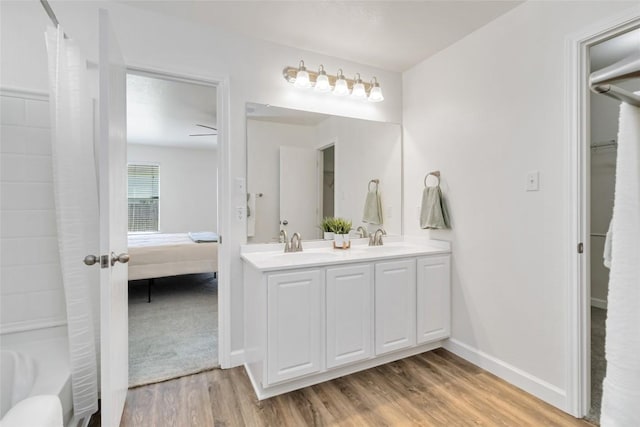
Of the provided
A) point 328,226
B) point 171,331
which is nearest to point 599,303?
Result: point 328,226

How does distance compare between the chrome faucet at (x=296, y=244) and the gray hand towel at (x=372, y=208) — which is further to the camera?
the gray hand towel at (x=372, y=208)

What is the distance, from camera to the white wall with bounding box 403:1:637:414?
178 cm

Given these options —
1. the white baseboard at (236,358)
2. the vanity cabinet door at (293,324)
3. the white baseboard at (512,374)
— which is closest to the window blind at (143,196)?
the white baseboard at (236,358)

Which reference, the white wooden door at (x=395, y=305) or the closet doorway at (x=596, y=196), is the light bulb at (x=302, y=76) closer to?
the white wooden door at (x=395, y=305)

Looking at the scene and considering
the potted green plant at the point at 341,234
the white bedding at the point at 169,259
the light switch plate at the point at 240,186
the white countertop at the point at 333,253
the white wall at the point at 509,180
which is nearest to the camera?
the white wall at the point at 509,180

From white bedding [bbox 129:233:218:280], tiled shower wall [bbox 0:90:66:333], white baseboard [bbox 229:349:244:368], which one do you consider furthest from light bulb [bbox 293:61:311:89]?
white bedding [bbox 129:233:218:280]

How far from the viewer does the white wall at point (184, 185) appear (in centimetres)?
617

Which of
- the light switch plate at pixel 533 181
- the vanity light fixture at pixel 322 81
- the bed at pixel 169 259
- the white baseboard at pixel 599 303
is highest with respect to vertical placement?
the vanity light fixture at pixel 322 81

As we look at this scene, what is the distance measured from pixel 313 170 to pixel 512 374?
200 centimetres

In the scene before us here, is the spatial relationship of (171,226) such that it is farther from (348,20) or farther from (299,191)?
(348,20)

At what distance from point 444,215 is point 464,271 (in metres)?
0.44

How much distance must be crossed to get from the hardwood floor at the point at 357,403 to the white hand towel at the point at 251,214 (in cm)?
98

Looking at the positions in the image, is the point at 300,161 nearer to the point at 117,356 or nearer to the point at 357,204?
the point at 357,204

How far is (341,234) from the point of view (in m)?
2.58
